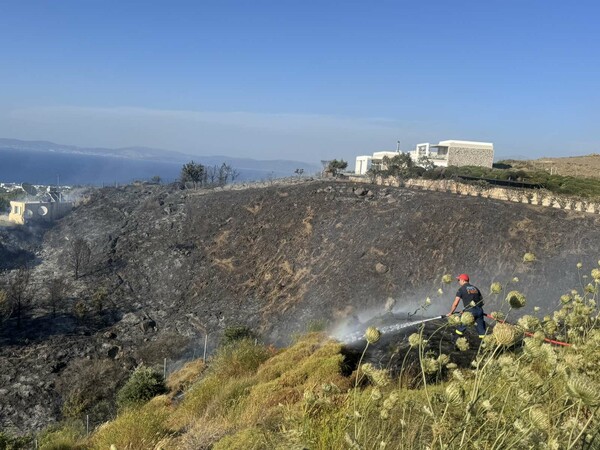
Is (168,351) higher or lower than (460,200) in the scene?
lower

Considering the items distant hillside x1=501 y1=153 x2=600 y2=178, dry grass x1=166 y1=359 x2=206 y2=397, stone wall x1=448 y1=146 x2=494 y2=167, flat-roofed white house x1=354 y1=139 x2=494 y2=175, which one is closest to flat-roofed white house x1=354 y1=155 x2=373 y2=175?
flat-roofed white house x1=354 y1=139 x2=494 y2=175

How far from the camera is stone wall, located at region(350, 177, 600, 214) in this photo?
24906 mm

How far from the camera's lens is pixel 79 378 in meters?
15.3

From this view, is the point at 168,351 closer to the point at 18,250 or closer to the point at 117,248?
the point at 117,248

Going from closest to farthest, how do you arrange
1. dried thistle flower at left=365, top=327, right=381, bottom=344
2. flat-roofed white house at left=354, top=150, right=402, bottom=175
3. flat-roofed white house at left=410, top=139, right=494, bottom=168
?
dried thistle flower at left=365, top=327, right=381, bottom=344 < flat-roofed white house at left=410, top=139, right=494, bottom=168 < flat-roofed white house at left=354, top=150, right=402, bottom=175

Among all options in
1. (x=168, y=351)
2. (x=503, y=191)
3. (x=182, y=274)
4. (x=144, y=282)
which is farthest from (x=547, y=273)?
(x=144, y=282)

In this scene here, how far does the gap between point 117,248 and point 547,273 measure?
22.6 metres

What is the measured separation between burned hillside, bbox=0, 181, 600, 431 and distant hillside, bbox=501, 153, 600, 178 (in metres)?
27.7

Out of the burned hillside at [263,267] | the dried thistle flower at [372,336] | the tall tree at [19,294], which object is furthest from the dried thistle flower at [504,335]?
the tall tree at [19,294]

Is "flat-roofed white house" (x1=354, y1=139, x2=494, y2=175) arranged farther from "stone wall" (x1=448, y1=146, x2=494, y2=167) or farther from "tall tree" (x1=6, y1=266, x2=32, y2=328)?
"tall tree" (x1=6, y1=266, x2=32, y2=328)

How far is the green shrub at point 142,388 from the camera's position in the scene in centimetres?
1091

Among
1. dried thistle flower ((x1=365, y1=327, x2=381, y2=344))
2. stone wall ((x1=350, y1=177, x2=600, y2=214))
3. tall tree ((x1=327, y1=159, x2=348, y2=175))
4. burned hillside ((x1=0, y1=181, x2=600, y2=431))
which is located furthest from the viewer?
tall tree ((x1=327, y1=159, x2=348, y2=175))

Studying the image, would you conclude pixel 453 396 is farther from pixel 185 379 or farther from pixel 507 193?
pixel 507 193

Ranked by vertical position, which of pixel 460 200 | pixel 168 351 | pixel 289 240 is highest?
pixel 460 200
